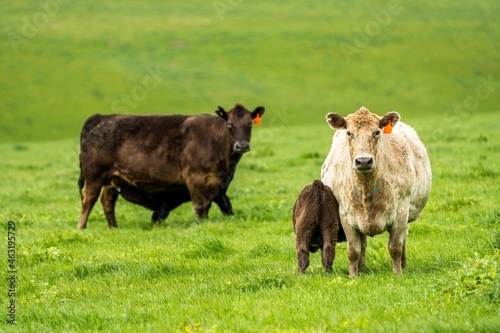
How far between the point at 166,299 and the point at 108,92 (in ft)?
144

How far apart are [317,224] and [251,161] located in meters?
13.9

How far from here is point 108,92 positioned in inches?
2014

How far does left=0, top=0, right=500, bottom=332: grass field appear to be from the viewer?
765 centimetres

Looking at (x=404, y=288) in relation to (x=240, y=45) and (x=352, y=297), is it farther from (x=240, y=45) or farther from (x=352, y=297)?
(x=240, y=45)

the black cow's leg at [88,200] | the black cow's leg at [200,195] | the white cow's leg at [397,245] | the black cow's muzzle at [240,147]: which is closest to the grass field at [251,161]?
the white cow's leg at [397,245]

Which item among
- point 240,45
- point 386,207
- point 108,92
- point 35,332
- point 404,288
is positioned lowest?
point 35,332

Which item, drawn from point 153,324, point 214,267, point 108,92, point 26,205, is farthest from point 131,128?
point 108,92

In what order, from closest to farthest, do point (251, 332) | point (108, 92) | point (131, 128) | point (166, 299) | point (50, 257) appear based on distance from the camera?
point (251, 332) < point (166, 299) < point (50, 257) < point (131, 128) < point (108, 92)

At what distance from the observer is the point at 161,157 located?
15.2 meters

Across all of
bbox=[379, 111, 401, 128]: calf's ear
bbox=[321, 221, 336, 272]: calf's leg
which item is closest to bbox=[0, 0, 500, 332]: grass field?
bbox=[321, 221, 336, 272]: calf's leg

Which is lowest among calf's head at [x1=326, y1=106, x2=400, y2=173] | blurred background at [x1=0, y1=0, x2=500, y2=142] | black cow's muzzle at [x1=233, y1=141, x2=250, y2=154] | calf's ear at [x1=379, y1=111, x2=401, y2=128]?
black cow's muzzle at [x1=233, y1=141, x2=250, y2=154]

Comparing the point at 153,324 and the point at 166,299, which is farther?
the point at 166,299

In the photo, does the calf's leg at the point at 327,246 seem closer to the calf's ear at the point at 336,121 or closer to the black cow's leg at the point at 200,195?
the calf's ear at the point at 336,121

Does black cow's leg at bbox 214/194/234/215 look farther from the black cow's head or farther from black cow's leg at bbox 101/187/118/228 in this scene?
black cow's leg at bbox 101/187/118/228
